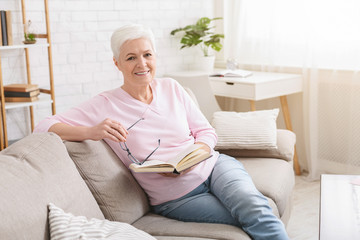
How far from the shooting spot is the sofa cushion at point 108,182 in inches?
72.4

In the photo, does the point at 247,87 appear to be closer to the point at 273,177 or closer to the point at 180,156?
the point at 273,177

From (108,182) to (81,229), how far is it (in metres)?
0.59

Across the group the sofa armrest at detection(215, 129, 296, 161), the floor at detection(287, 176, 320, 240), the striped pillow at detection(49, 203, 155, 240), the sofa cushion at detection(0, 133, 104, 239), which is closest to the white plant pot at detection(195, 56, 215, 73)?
the floor at detection(287, 176, 320, 240)

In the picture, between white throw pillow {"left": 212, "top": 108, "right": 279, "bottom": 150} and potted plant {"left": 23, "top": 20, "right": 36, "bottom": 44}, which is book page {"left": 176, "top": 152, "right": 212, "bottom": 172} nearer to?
white throw pillow {"left": 212, "top": 108, "right": 279, "bottom": 150}

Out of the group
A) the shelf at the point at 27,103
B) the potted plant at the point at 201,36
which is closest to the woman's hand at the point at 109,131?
the shelf at the point at 27,103

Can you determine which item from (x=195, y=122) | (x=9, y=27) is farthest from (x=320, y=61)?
(x=9, y=27)

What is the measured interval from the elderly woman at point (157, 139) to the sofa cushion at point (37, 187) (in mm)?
237

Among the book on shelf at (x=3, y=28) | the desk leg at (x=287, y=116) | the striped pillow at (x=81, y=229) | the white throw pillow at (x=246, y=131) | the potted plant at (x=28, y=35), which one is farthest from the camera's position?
the desk leg at (x=287, y=116)

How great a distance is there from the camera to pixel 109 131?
185cm

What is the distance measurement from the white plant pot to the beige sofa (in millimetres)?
1938

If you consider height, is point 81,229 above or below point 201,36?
below

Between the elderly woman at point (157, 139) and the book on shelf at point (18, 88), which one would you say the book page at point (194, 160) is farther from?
the book on shelf at point (18, 88)

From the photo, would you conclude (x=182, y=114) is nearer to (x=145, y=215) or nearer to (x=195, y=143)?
(x=195, y=143)

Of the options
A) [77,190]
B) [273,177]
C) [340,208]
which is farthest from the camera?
[273,177]
